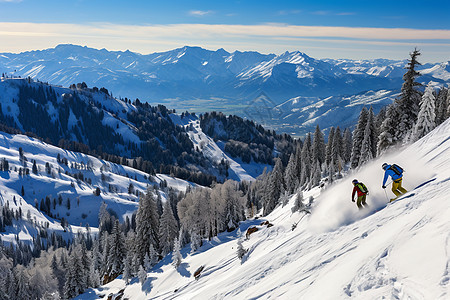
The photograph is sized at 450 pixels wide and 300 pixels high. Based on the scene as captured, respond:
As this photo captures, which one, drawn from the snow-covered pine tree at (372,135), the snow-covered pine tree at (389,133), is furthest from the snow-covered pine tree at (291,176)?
the snow-covered pine tree at (389,133)

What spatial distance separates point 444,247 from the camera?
438 inches

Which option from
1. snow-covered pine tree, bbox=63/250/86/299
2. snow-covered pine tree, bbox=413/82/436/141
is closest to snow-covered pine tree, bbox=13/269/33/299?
snow-covered pine tree, bbox=63/250/86/299

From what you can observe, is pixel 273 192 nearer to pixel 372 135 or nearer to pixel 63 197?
pixel 372 135

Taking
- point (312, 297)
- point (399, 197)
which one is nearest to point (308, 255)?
point (312, 297)

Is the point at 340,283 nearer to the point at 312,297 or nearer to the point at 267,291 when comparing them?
the point at 312,297

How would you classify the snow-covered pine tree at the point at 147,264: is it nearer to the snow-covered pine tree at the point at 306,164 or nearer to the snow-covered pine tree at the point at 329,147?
the snow-covered pine tree at the point at 306,164

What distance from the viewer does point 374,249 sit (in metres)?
14.0

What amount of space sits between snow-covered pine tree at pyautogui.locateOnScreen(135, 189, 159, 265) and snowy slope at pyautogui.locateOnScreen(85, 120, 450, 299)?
108 feet

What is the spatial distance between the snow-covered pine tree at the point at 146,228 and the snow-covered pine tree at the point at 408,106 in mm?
43763

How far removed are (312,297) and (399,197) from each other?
32.1 ft

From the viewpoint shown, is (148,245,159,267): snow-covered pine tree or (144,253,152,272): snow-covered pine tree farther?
(148,245,159,267): snow-covered pine tree

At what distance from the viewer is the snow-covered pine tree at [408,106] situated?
39781mm

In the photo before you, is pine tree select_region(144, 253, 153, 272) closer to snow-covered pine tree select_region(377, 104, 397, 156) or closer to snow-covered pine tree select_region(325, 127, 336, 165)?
snow-covered pine tree select_region(377, 104, 397, 156)

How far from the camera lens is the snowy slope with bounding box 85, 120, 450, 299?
11.2 metres
